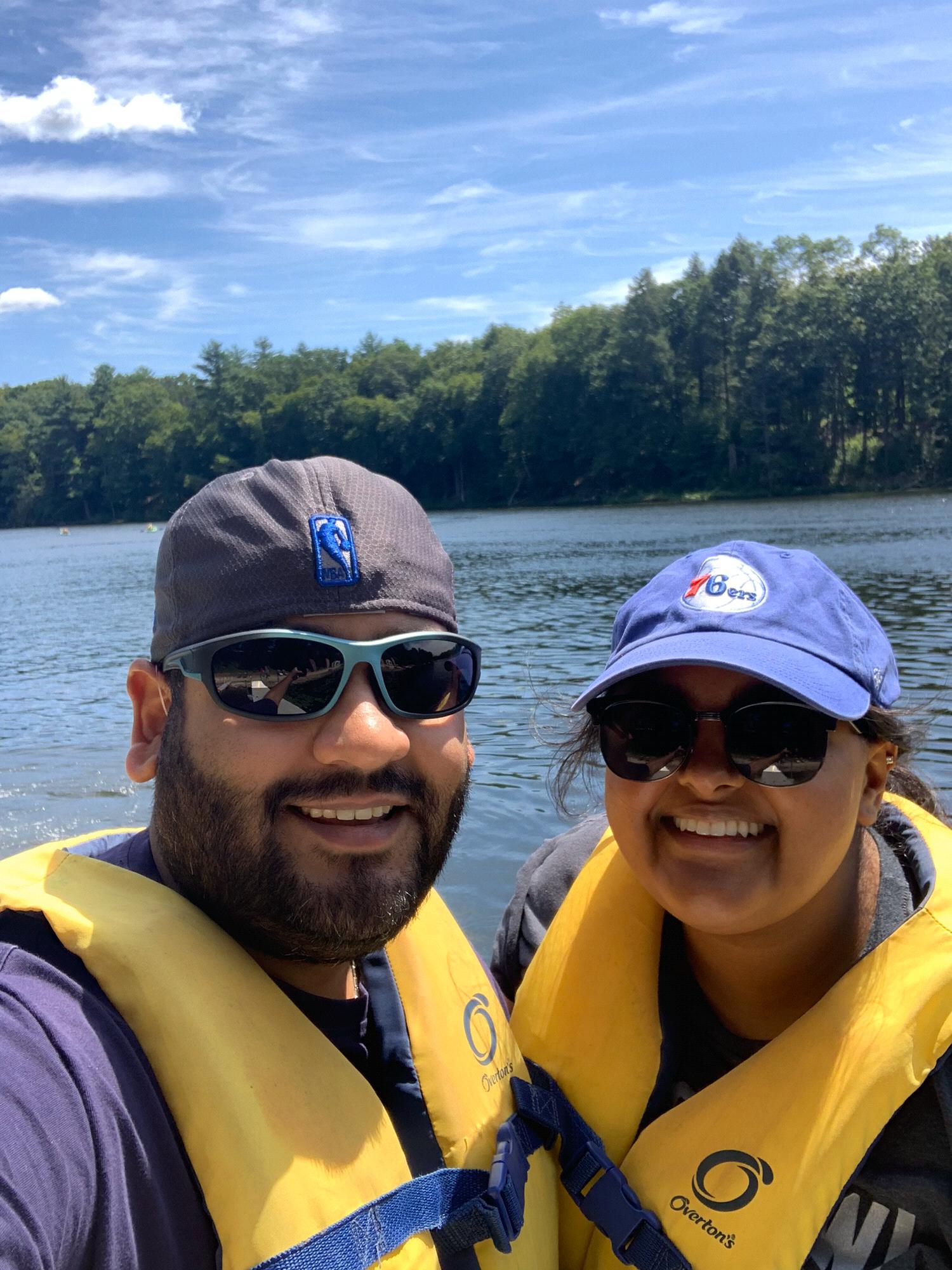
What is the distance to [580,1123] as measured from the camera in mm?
2283

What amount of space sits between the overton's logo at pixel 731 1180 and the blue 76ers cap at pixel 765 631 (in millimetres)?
855

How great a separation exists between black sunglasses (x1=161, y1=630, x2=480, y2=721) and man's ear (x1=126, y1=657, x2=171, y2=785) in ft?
0.21

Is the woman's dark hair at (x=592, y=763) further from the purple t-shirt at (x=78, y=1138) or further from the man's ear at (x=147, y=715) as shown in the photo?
the purple t-shirt at (x=78, y=1138)

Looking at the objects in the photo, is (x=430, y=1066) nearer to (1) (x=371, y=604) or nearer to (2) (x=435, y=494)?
(1) (x=371, y=604)

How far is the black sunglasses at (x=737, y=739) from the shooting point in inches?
78.5

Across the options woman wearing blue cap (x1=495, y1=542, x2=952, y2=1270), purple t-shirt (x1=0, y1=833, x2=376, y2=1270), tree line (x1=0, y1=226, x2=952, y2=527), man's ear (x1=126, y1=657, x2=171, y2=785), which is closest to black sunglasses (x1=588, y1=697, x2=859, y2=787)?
woman wearing blue cap (x1=495, y1=542, x2=952, y2=1270)

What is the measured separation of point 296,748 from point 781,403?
6613 centimetres

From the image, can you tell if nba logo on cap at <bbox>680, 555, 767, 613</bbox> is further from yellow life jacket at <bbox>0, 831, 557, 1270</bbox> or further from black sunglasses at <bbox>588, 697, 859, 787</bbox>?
yellow life jacket at <bbox>0, 831, 557, 1270</bbox>

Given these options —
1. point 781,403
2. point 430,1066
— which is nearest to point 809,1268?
point 430,1066

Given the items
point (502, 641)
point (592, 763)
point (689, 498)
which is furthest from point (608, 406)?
point (592, 763)

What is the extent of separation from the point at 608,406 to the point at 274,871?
73825mm

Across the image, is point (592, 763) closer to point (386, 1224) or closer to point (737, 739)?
point (737, 739)

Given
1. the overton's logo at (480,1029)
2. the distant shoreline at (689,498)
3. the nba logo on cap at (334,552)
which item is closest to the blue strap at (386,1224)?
the overton's logo at (480,1029)

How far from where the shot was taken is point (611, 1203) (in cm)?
210
